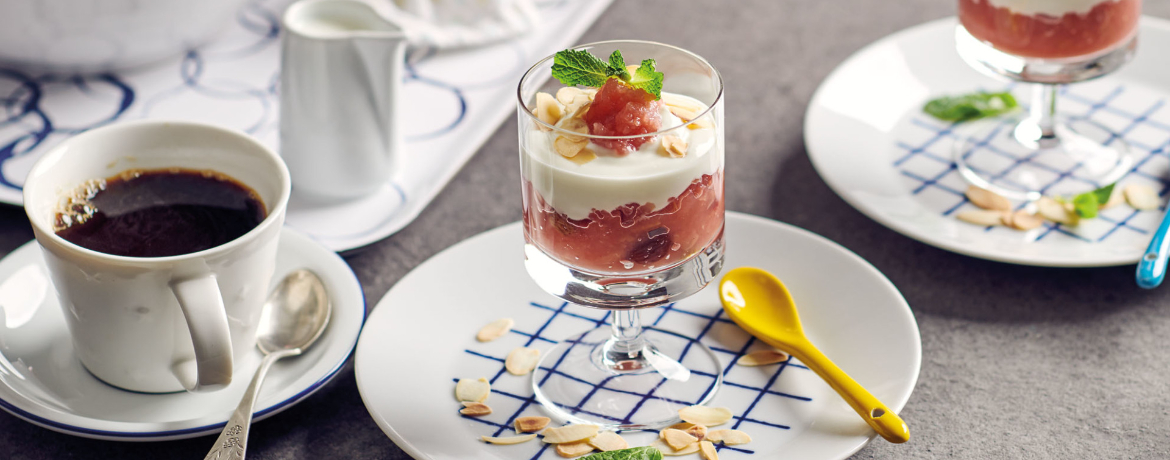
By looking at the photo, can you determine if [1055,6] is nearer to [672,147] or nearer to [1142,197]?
[1142,197]

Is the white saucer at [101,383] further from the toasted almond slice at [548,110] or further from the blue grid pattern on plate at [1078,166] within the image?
the blue grid pattern on plate at [1078,166]

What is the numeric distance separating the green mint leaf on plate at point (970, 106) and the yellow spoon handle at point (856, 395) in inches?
23.3

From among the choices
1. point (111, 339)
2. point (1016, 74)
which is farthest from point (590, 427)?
point (1016, 74)

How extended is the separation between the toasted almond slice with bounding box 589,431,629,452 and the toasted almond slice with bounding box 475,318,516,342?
18 cm

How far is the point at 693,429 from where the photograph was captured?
2.74 feet

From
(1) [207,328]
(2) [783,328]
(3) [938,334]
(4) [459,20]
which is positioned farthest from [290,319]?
(4) [459,20]

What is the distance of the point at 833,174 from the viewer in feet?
3.84

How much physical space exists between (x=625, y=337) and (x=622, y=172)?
0.24 metres

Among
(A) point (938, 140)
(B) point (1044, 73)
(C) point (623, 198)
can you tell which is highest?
(C) point (623, 198)

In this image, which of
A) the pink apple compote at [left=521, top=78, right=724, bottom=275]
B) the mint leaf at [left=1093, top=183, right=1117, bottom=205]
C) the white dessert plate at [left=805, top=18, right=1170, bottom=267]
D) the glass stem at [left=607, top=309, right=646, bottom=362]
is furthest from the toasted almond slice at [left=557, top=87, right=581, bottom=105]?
the mint leaf at [left=1093, top=183, right=1117, bottom=205]

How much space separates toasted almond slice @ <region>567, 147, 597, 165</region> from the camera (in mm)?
760

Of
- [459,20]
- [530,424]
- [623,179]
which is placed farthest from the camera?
[459,20]

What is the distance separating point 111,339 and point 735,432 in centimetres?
54

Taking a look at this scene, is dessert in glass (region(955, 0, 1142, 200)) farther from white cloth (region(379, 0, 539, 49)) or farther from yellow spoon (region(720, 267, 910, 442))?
white cloth (region(379, 0, 539, 49))
